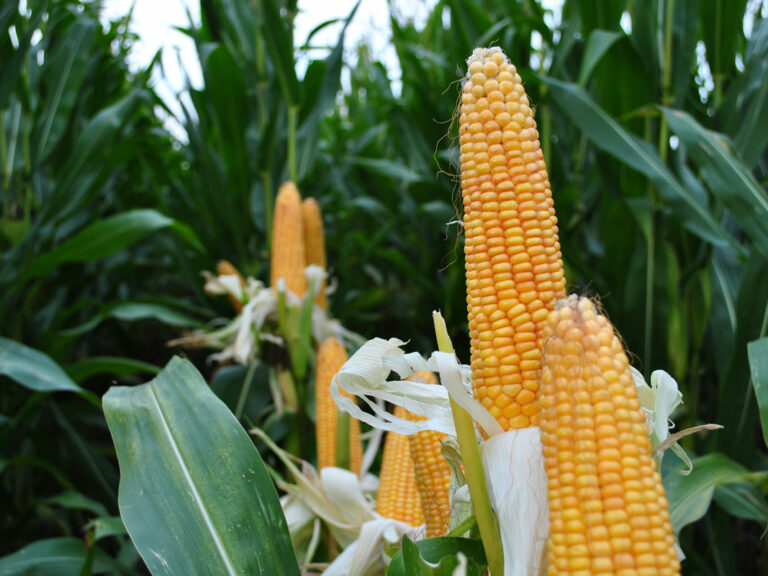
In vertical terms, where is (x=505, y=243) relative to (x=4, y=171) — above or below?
below

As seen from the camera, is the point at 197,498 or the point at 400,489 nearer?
the point at 197,498

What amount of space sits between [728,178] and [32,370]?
1.99 meters

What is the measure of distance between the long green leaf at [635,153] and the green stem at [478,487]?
4.73ft

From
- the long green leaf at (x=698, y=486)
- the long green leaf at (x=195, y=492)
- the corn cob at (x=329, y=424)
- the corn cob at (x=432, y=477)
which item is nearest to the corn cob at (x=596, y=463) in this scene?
the corn cob at (x=432, y=477)

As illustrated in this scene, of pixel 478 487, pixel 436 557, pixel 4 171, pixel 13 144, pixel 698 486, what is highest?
pixel 13 144

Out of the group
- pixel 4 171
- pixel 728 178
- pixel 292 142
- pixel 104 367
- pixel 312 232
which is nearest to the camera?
pixel 728 178

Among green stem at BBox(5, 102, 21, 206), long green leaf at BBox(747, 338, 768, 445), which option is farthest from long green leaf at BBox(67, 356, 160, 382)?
long green leaf at BBox(747, 338, 768, 445)

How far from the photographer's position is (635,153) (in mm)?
1950

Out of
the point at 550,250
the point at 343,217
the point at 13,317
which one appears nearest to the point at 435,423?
the point at 550,250

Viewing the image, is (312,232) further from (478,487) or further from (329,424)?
(478,487)

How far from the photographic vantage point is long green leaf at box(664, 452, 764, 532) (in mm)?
1280

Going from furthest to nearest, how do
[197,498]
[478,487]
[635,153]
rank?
[635,153]
[197,498]
[478,487]

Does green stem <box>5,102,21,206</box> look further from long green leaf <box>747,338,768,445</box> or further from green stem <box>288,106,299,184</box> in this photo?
long green leaf <box>747,338,768,445</box>

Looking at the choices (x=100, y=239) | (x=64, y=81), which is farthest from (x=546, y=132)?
(x=64, y=81)
